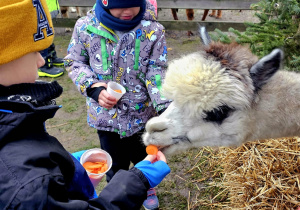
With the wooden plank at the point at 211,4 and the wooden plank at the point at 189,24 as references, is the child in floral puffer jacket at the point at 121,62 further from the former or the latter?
the wooden plank at the point at 211,4

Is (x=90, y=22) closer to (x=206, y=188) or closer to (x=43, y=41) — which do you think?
(x=43, y=41)

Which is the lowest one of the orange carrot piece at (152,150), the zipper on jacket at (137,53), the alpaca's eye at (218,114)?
the orange carrot piece at (152,150)

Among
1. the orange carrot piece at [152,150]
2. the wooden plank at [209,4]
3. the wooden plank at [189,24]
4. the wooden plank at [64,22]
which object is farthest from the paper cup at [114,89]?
the wooden plank at [64,22]

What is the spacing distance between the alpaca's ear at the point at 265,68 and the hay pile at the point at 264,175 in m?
1.12

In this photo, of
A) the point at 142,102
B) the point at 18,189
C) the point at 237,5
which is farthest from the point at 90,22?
the point at 237,5

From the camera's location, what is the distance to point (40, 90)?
115 centimetres

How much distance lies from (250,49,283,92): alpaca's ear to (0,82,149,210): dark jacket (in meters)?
1.08

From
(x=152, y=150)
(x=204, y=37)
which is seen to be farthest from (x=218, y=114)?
(x=204, y=37)

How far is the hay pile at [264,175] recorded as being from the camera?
240cm

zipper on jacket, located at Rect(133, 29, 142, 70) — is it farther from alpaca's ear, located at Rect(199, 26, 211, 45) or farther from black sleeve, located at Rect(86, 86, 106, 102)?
alpaca's ear, located at Rect(199, 26, 211, 45)

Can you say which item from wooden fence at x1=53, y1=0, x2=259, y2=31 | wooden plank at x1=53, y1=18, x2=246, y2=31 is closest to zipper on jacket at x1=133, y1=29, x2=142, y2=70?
wooden plank at x1=53, y1=18, x2=246, y2=31

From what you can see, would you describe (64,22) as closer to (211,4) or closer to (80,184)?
(211,4)

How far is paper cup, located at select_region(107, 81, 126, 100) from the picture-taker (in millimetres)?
1930

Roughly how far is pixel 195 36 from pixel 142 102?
16.4 feet
